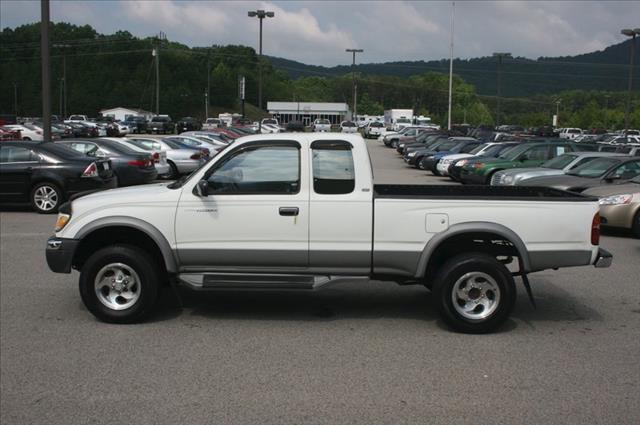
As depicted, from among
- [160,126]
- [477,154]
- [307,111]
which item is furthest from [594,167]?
[307,111]

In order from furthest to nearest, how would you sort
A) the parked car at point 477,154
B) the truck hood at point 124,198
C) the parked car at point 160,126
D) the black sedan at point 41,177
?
1. the parked car at point 160,126
2. the parked car at point 477,154
3. the black sedan at point 41,177
4. the truck hood at point 124,198

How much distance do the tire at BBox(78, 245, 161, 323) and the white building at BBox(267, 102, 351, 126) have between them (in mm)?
128221

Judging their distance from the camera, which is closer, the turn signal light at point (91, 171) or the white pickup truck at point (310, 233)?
the white pickup truck at point (310, 233)

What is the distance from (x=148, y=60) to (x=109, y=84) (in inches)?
529

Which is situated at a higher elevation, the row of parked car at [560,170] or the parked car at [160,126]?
the parked car at [160,126]

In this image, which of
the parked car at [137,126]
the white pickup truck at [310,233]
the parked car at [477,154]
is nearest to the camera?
the white pickup truck at [310,233]

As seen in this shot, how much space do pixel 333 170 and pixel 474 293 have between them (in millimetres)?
1703

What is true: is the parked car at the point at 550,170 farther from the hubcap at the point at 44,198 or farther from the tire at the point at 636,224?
the hubcap at the point at 44,198

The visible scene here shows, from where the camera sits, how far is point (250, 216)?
6.39m

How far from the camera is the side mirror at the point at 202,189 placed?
639 centimetres

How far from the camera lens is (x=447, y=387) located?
5.08 metres

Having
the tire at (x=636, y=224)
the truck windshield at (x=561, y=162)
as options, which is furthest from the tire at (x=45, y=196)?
the truck windshield at (x=561, y=162)

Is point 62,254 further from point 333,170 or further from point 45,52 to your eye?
point 45,52

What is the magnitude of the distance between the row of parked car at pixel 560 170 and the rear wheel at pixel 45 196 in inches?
398
